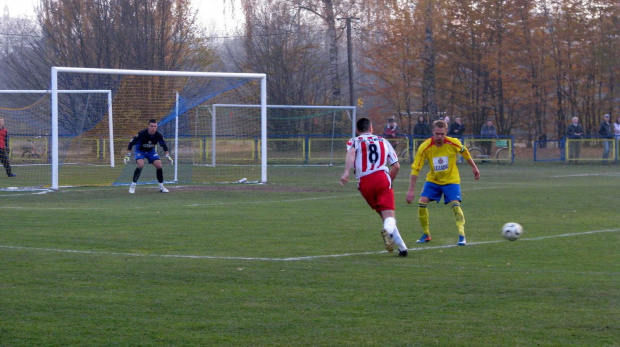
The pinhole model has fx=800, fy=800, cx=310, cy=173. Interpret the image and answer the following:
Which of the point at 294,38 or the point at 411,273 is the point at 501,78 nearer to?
the point at 294,38

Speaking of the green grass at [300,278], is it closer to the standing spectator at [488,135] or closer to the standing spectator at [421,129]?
the standing spectator at [488,135]

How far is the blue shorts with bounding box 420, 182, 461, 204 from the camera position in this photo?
10328 mm

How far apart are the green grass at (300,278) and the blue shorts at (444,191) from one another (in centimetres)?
56

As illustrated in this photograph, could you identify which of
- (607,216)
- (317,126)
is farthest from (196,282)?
(317,126)

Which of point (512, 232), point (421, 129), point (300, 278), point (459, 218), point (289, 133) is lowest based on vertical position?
point (300, 278)

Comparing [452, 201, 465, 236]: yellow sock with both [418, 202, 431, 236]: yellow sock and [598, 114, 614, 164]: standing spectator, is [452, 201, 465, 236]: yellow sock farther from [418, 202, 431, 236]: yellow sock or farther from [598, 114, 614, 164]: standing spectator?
[598, 114, 614, 164]: standing spectator

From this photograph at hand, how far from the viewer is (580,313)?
609 centimetres

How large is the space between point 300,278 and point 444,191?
11.3 feet

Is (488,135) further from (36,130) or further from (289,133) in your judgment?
(36,130)

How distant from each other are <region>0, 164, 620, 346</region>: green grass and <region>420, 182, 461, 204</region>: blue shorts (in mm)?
558

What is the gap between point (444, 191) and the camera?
10.4m

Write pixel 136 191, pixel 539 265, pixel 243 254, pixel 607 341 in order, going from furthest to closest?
pixel 136 191 < pixel 243 254 < pixel 539 265 < pixel 607 341

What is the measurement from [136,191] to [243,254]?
35.3 ft

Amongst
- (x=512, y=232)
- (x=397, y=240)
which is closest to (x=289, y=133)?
(x=512, y=232)
